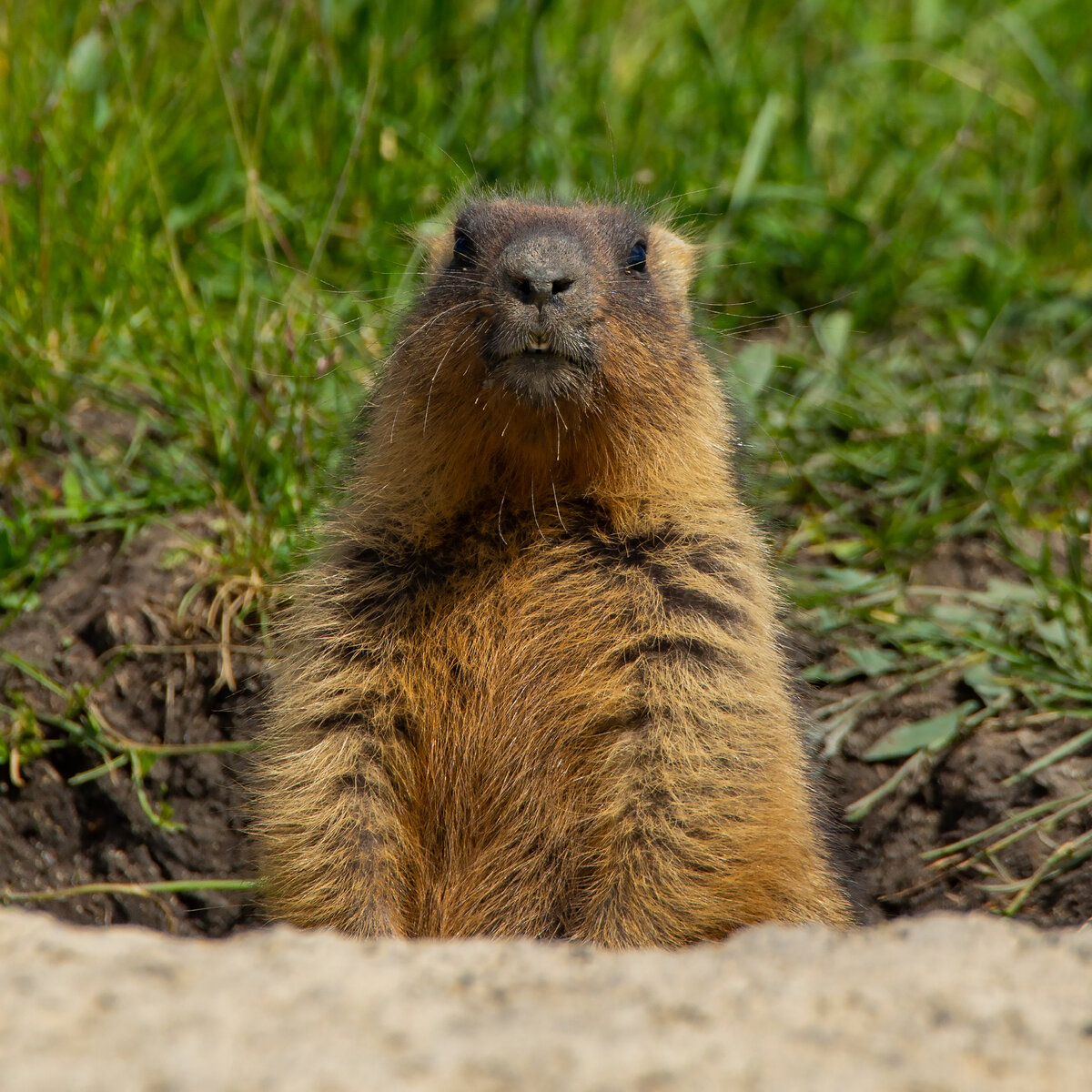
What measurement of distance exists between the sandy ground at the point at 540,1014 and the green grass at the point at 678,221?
2.53 m

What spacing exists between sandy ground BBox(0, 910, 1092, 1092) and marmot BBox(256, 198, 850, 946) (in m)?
1.12

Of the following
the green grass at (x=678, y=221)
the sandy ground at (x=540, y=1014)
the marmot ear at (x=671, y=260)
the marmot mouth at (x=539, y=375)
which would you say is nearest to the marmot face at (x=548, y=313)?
the marmot mouth at (x=539, y=375)

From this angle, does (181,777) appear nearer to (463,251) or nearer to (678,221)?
(463,251)

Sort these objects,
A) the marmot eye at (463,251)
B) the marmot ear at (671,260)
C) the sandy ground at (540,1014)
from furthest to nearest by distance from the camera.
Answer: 1. the marmot ear at (671,260)
2. the marmot eye at (463,251)
3. the sandy ground at (540,1014)

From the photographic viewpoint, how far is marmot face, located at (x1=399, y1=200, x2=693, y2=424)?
11.9ft

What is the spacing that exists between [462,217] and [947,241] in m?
3.26

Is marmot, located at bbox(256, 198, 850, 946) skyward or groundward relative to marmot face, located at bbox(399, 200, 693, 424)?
groundward

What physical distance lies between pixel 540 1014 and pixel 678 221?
16.1 feet

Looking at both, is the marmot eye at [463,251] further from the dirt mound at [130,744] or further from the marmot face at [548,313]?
the dirt mound at [130,744]

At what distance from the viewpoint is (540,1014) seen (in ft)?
7.24

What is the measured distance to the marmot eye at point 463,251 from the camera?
13.6 feet

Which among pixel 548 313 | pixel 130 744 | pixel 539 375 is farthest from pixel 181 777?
pixel 548 313

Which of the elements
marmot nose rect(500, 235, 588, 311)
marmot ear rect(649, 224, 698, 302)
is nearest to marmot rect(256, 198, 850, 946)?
marmot nose rect(500, 235, 588, 311)

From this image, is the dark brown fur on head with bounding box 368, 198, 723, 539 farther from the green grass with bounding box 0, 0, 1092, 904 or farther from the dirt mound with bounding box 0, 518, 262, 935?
the dirt mound with bounding box 0, 518, 262, 935
